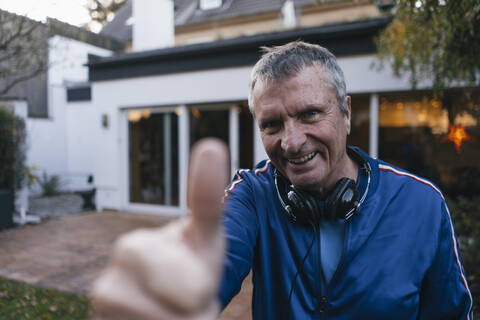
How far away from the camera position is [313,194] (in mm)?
1605

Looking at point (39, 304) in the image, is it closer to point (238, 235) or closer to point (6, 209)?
point (238, 235)

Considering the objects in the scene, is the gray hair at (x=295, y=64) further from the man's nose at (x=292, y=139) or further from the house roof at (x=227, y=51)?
the house roof at (x=227, y=51)

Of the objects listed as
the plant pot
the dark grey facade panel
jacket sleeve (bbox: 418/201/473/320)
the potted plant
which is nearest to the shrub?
the potted plant

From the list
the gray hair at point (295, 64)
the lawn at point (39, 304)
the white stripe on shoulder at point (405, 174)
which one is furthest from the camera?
the lawn at point (39, 304)

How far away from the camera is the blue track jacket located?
4.28ft

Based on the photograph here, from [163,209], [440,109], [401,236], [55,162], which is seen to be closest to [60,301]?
[401,236]

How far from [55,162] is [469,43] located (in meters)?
15.4

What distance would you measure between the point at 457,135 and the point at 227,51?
513cm

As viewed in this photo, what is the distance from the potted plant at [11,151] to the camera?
8.37m

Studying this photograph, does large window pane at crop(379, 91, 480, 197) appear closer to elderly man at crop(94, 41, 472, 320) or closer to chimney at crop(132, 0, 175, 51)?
elderly man at crop(94, 41, 472, 320)

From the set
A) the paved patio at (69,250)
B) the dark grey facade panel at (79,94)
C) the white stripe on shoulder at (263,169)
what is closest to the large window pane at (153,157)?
the paved patio at (69,250)

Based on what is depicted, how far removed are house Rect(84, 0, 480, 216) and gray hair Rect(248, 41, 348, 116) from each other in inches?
220

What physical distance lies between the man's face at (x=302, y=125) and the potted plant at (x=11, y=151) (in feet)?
28.5

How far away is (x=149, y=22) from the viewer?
34.5 ft
